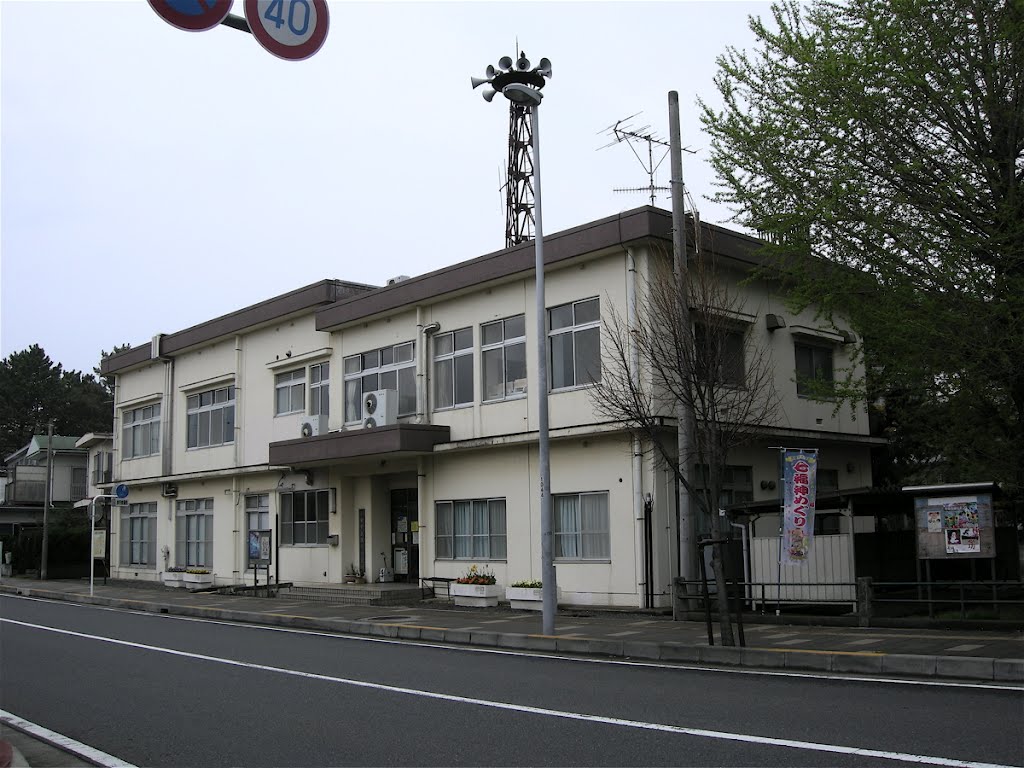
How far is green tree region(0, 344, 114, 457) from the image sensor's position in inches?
2911

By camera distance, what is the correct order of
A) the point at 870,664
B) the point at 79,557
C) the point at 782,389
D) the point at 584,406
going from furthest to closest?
the point at 79,557 → the point at 782,389 → the point at 584,406 → the point at 870,664

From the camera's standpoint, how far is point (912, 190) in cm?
1541

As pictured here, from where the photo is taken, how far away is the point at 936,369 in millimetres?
15766

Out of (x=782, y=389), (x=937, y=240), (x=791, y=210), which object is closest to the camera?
(x=937, y=240)

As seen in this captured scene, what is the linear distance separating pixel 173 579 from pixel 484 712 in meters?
25.9

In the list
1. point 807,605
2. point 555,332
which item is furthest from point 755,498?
point 555,332

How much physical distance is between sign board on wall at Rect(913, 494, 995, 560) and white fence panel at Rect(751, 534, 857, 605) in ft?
5.07

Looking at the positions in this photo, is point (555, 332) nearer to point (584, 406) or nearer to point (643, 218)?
point (584, 406)

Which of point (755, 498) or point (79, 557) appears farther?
point (79, 557)

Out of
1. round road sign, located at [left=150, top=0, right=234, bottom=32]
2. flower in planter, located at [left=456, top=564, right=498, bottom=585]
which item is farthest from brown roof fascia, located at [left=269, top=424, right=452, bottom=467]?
round road sign, located at [left=150, top=0, right=234, bottom=32]

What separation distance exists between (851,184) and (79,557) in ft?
130

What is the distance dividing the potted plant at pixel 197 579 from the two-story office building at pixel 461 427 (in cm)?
69

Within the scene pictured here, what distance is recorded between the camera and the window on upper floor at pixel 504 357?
22.4 m

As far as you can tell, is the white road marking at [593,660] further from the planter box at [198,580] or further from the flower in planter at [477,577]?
the planter box at [198,580]
